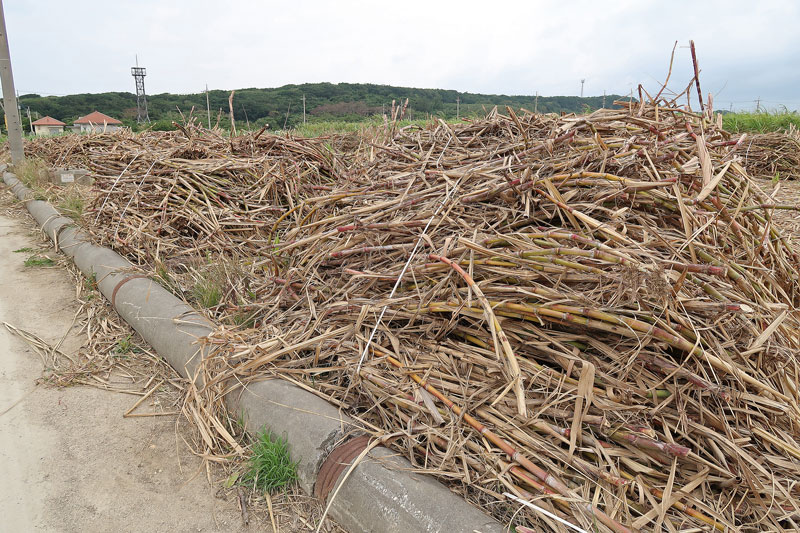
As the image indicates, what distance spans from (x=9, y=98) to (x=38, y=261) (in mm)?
7215

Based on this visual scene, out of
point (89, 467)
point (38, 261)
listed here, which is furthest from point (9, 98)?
point (89, 467)

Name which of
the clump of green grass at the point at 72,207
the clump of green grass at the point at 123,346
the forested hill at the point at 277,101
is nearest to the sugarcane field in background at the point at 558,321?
the clump of green grass at the point at 123,346

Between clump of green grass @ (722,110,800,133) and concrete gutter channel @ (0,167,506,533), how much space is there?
8055 millimetres

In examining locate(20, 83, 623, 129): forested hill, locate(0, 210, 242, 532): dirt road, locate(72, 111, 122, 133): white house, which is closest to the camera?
locate(0, 210, 242, 532): dirt road

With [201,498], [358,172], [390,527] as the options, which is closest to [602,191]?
[390,527]

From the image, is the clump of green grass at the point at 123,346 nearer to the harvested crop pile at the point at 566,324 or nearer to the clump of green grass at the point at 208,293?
the clump of green grass at the point at 208,293

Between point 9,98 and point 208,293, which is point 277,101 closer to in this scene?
point 9,98

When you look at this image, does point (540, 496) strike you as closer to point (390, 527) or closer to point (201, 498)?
point (390, 527)

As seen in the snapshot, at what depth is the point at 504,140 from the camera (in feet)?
9.93

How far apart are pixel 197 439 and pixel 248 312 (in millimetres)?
853

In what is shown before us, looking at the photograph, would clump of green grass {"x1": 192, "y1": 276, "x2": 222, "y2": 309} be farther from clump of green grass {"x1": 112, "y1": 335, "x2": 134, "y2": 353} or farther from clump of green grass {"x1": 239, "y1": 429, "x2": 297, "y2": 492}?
clump of green grass {"x1": 239, "y1": 429, "x2": 297, "y2": 492}

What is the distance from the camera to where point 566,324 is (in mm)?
1828

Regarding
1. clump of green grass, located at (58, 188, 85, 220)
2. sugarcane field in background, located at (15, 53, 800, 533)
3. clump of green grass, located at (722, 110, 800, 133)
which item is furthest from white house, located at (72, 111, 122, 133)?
clump of green grass, located at (722, 110, 800, 133)

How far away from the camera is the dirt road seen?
1.83 m
